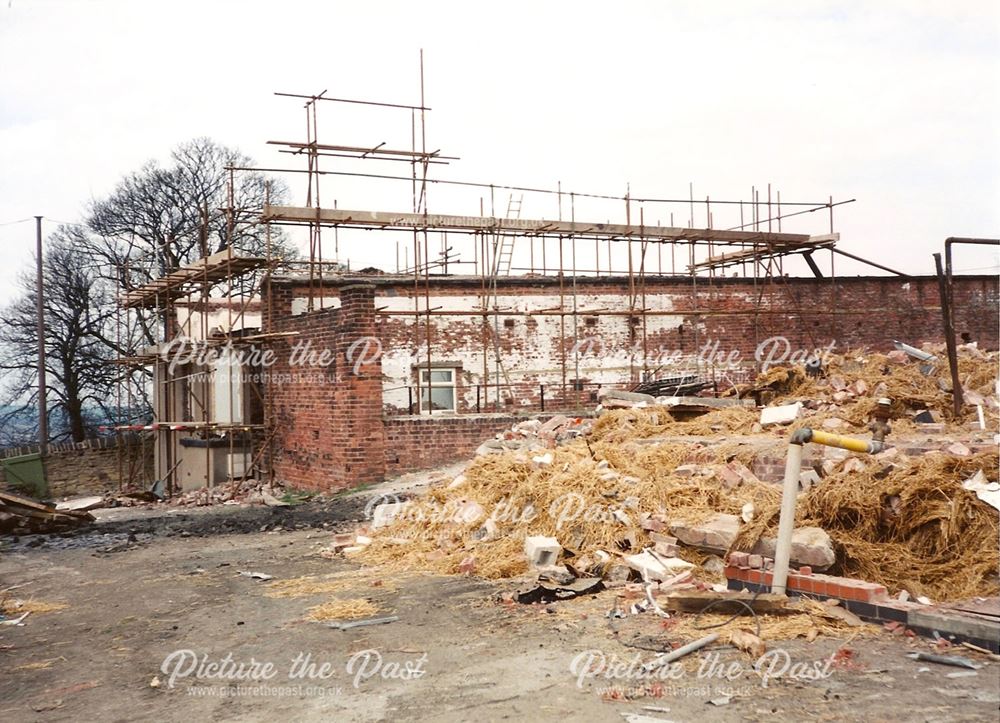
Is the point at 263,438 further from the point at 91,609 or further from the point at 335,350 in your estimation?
the point at 91,609

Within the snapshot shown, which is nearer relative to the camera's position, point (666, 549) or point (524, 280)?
point (666, 549)

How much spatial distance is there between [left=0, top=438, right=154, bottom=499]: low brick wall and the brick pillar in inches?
494

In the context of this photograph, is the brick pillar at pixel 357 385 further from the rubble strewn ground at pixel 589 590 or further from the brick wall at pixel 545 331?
the rubble strewn ground at pixel 589 590

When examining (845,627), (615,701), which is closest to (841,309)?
(845,627)

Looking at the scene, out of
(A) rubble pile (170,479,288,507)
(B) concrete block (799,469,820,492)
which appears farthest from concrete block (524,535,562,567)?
(A) rubble pile (170,479,288,507)

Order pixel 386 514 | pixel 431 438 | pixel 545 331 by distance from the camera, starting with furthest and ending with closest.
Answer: pixel 545 331
pixel 431 438
pixel 386 514

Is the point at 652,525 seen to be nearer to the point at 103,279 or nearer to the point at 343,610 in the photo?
the point at 343,610

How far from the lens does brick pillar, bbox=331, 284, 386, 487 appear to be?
46.8ft

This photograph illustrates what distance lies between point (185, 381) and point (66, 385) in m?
12.8

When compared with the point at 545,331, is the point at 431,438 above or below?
below

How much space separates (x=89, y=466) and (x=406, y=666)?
970 inches

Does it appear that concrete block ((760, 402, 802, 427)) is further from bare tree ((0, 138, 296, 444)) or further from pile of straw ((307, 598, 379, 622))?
bare tree ((0, 138, 296, 444))

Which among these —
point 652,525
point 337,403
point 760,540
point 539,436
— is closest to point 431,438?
point 337,403

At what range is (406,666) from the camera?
18.5 feet
